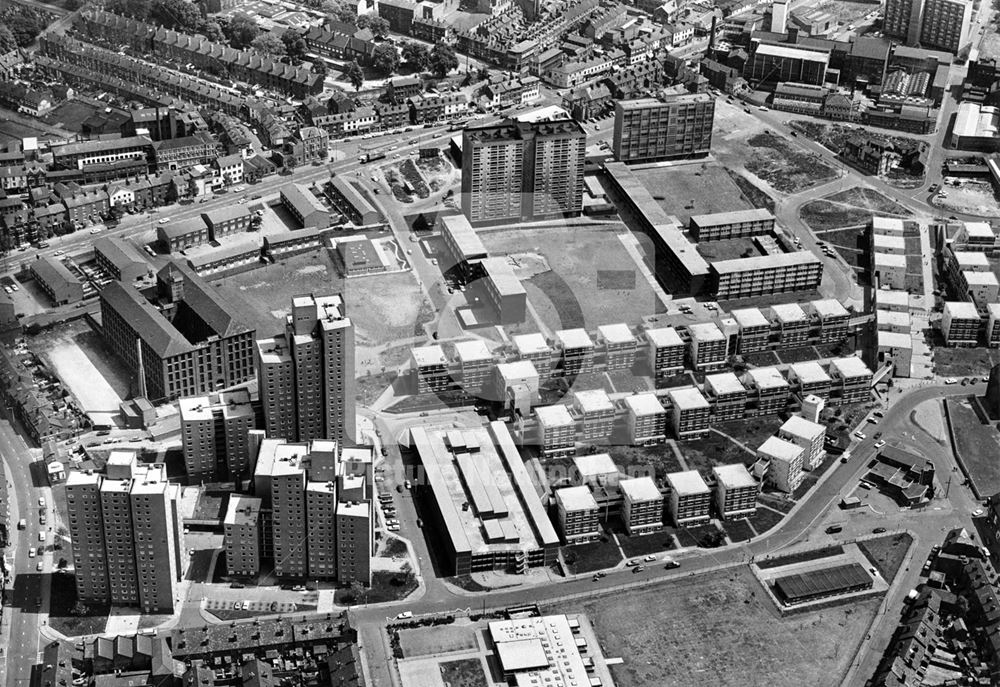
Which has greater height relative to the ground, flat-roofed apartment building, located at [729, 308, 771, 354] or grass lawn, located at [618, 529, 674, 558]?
flat-roofed apartment building, located at [729, 308, 771, 354]

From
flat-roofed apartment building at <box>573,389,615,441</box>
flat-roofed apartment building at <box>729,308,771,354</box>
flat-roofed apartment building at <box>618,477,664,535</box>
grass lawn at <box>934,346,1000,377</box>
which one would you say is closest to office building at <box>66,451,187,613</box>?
flat-roofed apartment building at <box>618,477,664,535</box>

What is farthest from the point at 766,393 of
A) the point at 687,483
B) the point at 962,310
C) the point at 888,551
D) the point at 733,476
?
the point at 962,310

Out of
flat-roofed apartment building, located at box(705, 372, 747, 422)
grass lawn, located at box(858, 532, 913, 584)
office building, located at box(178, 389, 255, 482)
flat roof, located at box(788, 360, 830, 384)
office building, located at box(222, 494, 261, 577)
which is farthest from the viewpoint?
flat roof, located at box(788, 360, 830, 384)

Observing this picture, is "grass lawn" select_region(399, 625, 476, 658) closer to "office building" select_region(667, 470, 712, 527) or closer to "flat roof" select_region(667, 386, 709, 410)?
"office building" select_region(667, 470, 712, 527)

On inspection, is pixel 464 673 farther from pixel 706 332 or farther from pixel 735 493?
pixel 706 332

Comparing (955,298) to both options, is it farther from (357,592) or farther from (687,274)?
(357,592)

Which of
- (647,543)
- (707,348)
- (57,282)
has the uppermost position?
(57,282)
